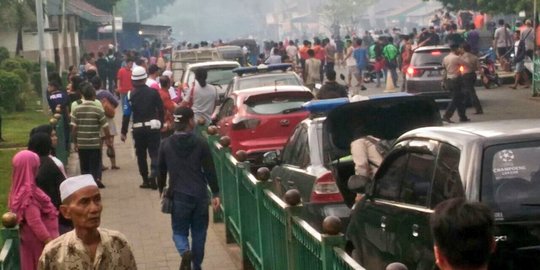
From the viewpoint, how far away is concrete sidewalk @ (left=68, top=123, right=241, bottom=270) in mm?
12663

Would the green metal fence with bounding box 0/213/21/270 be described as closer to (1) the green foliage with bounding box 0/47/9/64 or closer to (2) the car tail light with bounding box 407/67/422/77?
(2) the car tail light with bounding box 407/67/422/77

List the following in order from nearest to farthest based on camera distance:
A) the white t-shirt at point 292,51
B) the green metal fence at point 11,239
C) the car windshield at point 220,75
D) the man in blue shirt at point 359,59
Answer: the green metal fence at point 11,239, the car windshield at point 220,75, the man in blue shirt at point 359,59, the white t-shirt at point 292,51

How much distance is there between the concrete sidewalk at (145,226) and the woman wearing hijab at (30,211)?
286 cm

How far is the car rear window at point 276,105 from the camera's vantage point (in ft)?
58.6

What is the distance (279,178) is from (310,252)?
5.20 m

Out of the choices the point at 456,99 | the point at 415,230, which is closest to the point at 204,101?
the point at 456,99

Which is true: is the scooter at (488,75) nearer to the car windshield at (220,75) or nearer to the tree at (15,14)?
the car windshield at (220,75)

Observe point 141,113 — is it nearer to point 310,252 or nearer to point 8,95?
point 310,252

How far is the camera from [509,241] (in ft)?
22.6

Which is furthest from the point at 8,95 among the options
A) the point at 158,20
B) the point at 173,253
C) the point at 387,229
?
the point at 158,20

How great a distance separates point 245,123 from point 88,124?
7.87 feet

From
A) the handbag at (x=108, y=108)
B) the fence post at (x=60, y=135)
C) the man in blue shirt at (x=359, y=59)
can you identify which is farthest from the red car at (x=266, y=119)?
the man in blue shirt at (x=359, y=59)

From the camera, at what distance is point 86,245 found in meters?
5.90

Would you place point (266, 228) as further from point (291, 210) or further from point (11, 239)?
point (11, 239)
